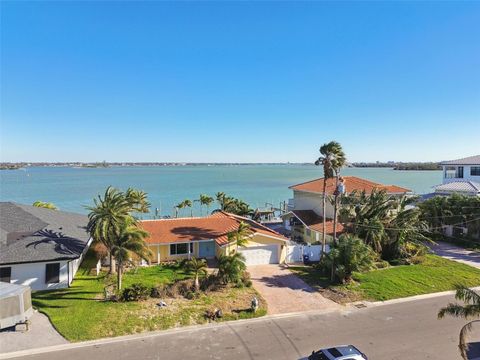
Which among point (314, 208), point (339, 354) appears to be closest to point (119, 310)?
point (339, 354)

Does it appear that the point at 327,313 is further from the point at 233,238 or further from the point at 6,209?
the point at 6,209

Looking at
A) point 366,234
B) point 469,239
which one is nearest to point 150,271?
point 366,234

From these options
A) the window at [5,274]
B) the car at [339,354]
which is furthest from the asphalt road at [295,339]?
the window at [5,274]

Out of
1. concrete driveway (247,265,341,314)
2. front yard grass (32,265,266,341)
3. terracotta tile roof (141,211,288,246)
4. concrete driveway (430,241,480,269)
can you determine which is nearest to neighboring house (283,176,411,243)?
terracotta tile roof (141,211,288,246)

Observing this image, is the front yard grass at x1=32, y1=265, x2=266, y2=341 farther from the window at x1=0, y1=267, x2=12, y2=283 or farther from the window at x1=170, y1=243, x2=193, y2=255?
the window at x1=170, y1=243, x2=193, y2=255

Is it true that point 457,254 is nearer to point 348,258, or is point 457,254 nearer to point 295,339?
point 348,258
